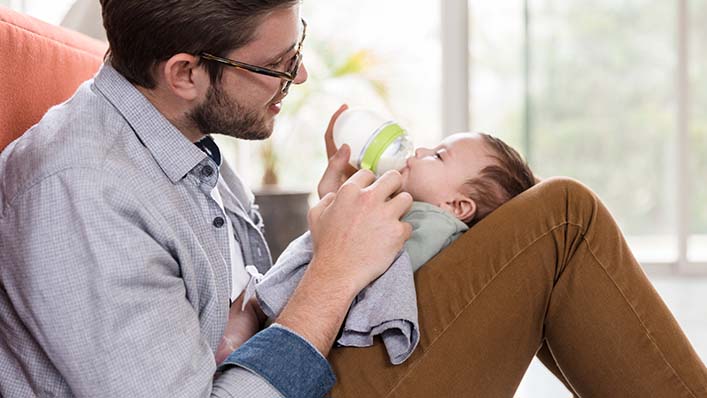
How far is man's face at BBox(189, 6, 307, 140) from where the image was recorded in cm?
132

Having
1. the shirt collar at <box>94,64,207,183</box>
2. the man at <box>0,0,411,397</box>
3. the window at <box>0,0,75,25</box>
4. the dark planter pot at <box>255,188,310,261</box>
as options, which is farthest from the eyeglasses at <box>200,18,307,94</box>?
the window at <box>0,0,75,25</box>

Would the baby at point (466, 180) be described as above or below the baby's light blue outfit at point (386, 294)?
above

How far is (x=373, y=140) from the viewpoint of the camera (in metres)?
1.54

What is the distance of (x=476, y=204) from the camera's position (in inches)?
62.4

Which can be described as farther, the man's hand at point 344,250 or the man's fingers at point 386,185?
the man's fingers at point 386,185

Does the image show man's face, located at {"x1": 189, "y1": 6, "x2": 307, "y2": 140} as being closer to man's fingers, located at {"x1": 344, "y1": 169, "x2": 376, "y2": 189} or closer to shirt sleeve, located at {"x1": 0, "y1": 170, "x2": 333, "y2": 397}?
man's fingers, located at {"x1": 344, "y1": 169, "x2": 376, "y2": 189}

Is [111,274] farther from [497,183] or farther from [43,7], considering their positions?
Answer: [43,7]

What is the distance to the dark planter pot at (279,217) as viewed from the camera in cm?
369

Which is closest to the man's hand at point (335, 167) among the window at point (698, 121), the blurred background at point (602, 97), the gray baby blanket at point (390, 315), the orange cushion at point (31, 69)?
the gray baby blanket at point (390, 315)

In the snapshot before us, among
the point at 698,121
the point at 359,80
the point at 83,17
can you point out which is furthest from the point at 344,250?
the point at 359,80

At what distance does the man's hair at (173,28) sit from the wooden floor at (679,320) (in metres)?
1.53

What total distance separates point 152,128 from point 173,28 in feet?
0.49

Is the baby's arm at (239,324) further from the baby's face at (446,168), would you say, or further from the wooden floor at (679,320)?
the wooden floor at (679,320)

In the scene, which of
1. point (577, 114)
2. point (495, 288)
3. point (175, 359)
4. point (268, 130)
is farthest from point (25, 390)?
point (577, 114)
